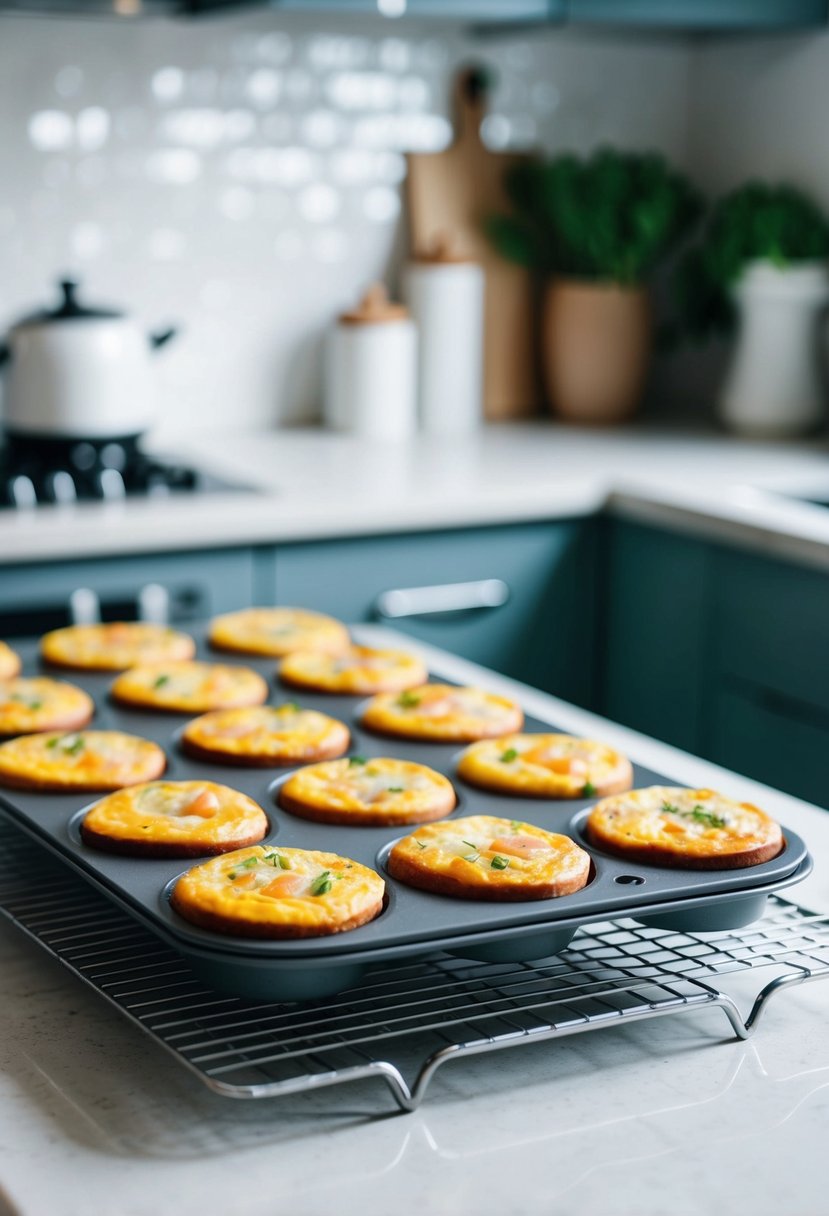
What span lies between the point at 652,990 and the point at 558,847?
4.4 inches

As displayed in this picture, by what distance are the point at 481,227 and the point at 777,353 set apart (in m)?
0.66

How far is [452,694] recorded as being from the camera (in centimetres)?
143

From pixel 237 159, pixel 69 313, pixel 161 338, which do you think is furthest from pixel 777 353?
pixel 69 313

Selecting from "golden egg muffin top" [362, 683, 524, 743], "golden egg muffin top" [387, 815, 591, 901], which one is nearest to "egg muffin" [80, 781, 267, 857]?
"golden egg muffin top" [387, 815, 591, 901]

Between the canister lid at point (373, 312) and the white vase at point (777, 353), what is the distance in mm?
673

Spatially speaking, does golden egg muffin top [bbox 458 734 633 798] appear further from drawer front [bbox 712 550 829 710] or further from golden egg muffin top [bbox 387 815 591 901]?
drawer front [bbox 712 550 829 710]

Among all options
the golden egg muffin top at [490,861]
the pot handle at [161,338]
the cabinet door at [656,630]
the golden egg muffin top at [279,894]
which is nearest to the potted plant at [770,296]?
the cabinet door at [656,630]

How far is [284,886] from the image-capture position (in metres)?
0.98

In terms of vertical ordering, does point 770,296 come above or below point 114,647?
above

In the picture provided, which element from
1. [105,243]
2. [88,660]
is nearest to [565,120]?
[105,243]

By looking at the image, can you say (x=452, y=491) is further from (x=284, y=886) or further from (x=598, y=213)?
(x=284, y=886)

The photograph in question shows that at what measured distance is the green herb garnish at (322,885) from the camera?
963 millimetres

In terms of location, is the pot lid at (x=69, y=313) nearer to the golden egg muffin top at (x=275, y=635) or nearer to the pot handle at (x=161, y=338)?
the pot handle at (x=161, y=338)

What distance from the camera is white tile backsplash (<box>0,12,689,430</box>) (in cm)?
280
